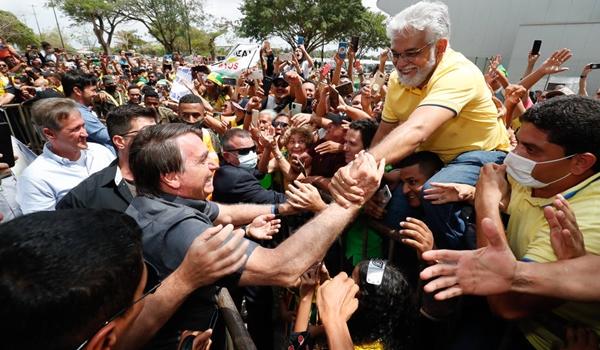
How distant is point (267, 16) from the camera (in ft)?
116

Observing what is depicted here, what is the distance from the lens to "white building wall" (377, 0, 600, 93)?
1519 centimetres

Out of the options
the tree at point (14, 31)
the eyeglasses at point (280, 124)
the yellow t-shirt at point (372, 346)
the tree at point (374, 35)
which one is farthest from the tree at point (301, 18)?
the yellow t-shirt at point (372, 346)

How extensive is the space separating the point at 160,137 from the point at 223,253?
0.89 meters

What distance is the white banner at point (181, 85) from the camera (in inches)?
235

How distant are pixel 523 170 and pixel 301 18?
38089mm

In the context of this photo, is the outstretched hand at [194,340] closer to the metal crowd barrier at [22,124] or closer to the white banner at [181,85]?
the white banner at [181,85]

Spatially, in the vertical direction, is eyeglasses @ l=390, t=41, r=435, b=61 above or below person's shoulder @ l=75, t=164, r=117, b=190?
above

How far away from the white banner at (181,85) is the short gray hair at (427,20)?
15.2 feet

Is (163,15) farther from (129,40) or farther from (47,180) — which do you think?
(47,180)

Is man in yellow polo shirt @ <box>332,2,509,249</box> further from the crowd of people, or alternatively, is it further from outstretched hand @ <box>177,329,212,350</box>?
outstretched hand @ <box>177,329,212,350</box>

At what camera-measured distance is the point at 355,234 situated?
258 centimetres

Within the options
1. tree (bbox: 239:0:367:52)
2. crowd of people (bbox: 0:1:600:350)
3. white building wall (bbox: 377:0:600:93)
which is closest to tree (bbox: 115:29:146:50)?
tree (bbox: 239:0:367:52)

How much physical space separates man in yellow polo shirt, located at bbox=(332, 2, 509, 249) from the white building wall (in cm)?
1663

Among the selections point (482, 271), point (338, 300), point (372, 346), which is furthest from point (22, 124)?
point (482, 271)
